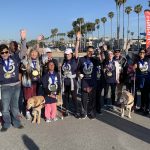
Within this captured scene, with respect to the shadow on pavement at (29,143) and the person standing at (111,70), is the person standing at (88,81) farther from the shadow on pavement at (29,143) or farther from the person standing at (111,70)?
the shadow on pavement at (29,143)

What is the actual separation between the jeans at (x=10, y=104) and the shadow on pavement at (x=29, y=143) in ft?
2.52

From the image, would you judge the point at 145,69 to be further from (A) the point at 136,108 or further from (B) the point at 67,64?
(B) the point at 67,64

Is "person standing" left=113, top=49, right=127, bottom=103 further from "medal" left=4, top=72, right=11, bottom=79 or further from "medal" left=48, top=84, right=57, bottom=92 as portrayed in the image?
"medal" left=4, top=72, right=11, bottom=79

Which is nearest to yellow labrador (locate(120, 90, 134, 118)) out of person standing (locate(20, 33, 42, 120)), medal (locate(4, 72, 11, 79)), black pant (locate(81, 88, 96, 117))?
black pant (locate(81, 88, 96, 117))

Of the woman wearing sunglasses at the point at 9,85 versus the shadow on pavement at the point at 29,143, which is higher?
the woman wearing sunglasses at the point at 9,85

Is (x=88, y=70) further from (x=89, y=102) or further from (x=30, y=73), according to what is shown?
(x=30, y=73)

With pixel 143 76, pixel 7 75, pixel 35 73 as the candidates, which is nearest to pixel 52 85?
pixel 35 73

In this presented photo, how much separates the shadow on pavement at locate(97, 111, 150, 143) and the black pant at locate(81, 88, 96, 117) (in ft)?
0.88

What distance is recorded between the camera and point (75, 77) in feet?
29.8

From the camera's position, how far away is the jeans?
7.82 m

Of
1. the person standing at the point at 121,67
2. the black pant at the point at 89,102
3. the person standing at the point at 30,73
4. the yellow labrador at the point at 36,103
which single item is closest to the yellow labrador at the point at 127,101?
the black pant at the point at 89,102

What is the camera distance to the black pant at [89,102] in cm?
909

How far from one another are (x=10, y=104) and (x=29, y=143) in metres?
1.57

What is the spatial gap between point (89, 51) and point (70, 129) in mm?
2152
